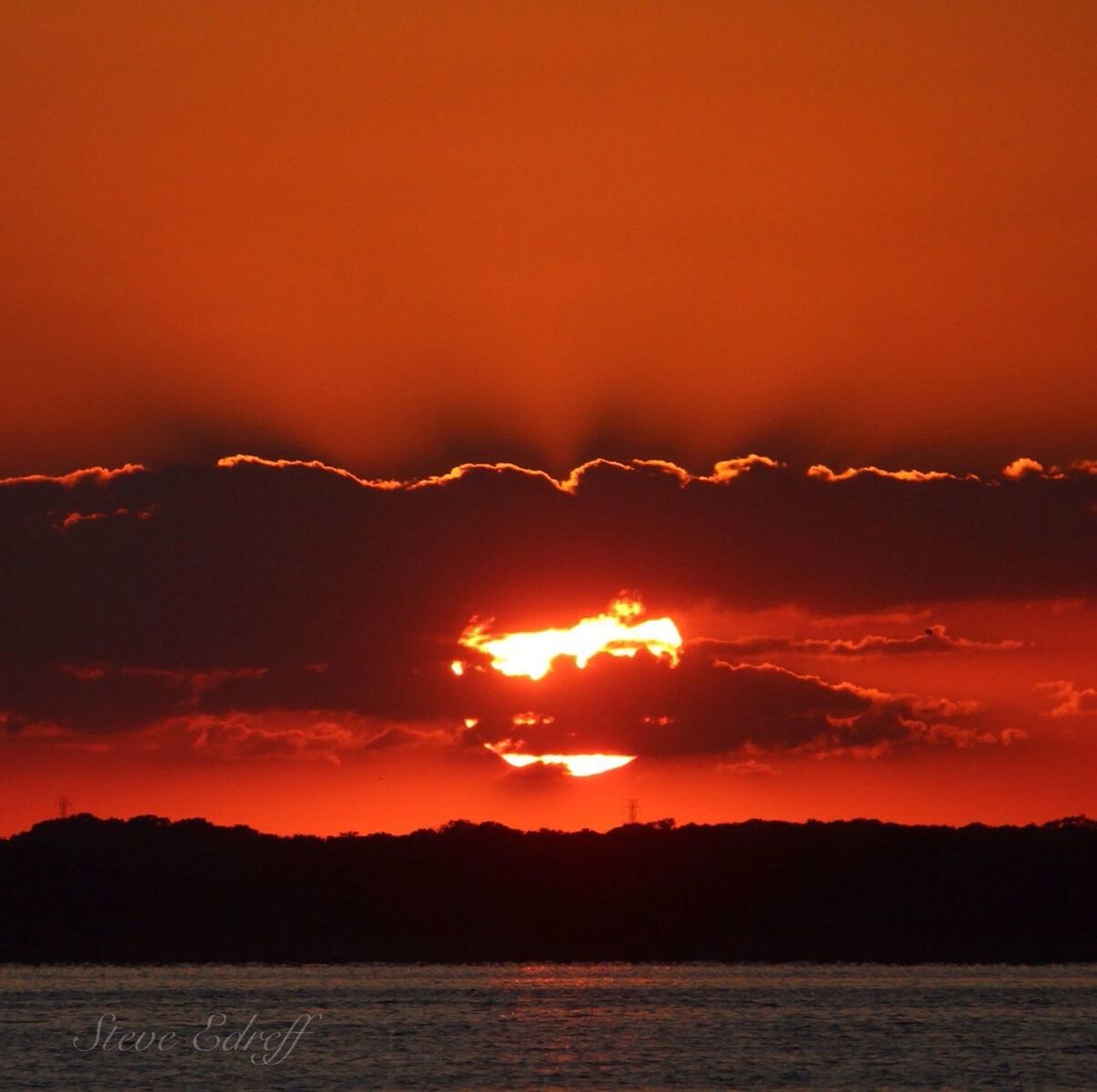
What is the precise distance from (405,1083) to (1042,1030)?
2429 inches

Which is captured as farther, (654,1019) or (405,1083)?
(654,1019)

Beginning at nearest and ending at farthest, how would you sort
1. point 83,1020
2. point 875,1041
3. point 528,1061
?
point 528,1061
point 875,1041
point 83,1020

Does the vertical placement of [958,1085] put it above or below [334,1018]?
below

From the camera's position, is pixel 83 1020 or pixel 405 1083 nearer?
pixel 405 1083

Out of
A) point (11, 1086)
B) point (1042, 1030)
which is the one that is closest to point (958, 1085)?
point (1042, 1030)

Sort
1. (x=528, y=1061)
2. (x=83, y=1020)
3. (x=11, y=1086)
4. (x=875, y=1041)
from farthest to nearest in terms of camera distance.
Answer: (x=83, y=1020), (x=875, y=1041), (x=528, y=1061), (x=11, y=1086)

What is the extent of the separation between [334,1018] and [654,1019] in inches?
1058

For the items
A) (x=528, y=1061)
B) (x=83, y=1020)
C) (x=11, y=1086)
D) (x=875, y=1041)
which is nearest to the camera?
(x=11, y=1086)

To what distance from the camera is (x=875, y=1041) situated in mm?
171250

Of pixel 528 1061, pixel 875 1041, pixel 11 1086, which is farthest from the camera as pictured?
pixel 875 1041

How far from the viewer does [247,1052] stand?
165750mm

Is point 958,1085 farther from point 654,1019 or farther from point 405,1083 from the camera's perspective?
point 654,1019

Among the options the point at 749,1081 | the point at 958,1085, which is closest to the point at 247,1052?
the point at 749,1081

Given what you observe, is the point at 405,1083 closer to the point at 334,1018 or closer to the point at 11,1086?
the point at 11,1086
